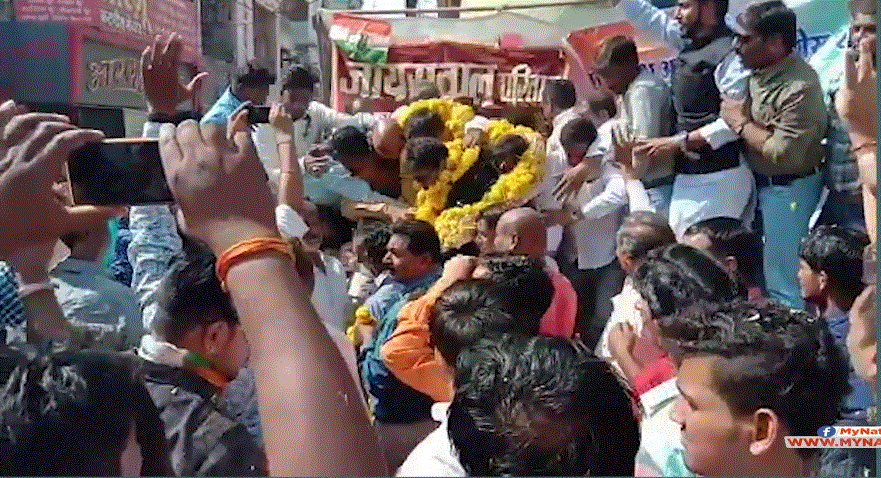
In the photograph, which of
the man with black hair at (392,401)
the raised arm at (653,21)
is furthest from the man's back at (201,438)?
the raised arm at (653,21)

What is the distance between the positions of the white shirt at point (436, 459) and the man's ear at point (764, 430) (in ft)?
1.29

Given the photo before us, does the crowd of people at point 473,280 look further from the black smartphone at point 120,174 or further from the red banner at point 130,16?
the red banner at point 130,16

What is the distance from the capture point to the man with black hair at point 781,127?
126 inches

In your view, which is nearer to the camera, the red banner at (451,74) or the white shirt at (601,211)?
the white shirt at (601,211)

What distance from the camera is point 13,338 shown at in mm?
1946

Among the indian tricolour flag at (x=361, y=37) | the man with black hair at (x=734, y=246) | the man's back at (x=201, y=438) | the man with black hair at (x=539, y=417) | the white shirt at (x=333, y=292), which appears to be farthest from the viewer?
the indian tricolour flag at (x=361, y=37)

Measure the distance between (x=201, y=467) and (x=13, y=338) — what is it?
47 centimetres

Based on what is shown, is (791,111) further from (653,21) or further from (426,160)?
(426,160)

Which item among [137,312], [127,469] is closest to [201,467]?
[127,469]

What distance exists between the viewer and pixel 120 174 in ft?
4.86

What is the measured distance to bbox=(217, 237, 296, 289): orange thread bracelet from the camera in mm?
1068

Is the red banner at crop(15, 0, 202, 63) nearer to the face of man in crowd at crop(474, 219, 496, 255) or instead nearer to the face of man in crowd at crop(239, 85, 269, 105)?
the face of man in crowd at crop(239, 85, 269, 105)

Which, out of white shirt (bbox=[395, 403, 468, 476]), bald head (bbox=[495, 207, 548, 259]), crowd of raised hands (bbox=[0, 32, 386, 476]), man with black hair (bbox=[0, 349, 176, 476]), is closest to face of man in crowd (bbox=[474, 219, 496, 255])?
bald head (bbox=[495, 207, 548, 259])

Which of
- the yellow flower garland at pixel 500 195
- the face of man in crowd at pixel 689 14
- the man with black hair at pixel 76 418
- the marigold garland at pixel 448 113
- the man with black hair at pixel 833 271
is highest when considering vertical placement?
the man with black hair at pixel 76 418
